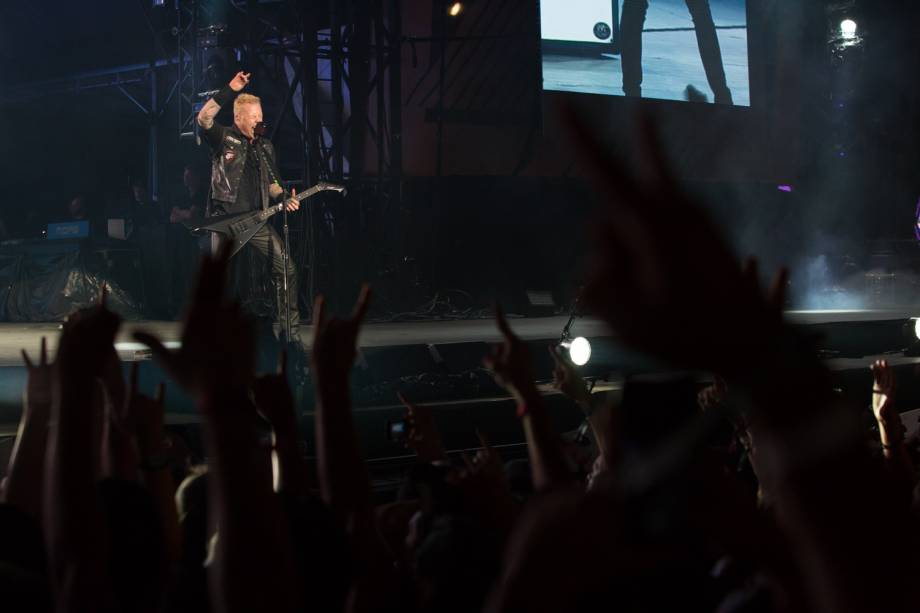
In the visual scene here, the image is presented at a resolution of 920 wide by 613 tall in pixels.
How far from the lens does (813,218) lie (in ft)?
42.3

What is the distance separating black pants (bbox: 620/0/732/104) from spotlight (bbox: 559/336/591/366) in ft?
15.1

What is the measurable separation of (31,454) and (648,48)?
8.95m

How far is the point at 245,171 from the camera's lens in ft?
21.6

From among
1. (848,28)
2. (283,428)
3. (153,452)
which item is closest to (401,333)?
(283,428)

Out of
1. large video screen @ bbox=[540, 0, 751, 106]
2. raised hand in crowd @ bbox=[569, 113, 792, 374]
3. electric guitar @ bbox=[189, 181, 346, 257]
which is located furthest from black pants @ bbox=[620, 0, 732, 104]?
raised hand in crowd @ bbox=[569, 113, 792, 374]

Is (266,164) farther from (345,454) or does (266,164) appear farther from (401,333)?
(345,454)

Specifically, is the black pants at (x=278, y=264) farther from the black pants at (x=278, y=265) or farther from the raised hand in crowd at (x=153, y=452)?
the raised hand in crowd at (x=153, y=452)

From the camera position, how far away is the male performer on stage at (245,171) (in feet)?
21.1

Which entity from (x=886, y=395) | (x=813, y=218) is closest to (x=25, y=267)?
(x=886, y=395)

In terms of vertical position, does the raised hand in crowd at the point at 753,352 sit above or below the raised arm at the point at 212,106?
below

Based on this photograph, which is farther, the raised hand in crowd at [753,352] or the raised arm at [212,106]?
the raised arm at [212,106]

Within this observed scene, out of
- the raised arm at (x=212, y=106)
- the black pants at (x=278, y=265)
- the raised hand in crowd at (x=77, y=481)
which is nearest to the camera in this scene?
the raised hand in crowd at (x=77, y=481)

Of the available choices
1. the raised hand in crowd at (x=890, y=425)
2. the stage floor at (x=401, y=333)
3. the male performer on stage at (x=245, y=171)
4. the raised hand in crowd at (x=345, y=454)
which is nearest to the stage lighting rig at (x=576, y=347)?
the stage floor at (x=401, y=333)

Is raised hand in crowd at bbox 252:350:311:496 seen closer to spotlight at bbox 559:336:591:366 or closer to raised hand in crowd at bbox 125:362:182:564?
raised hand in crowd at bbox 125:362:182:564
